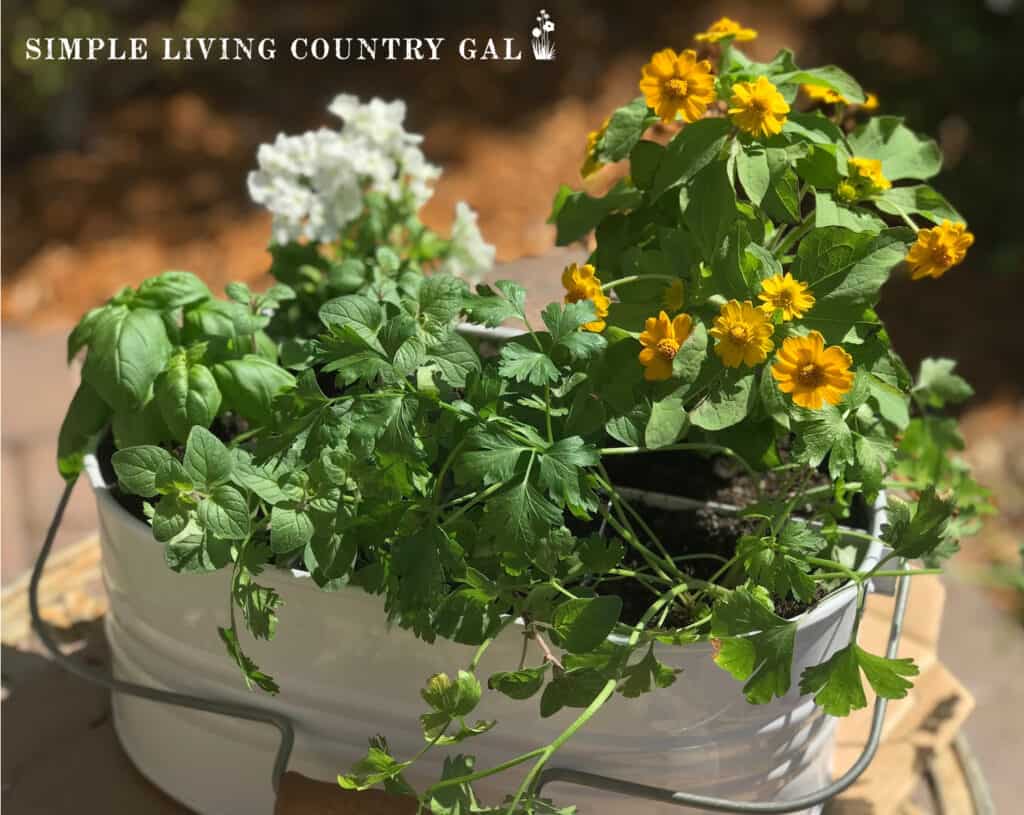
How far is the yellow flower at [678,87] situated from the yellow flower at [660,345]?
147 mm

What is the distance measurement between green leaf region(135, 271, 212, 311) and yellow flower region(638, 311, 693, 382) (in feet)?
1.21

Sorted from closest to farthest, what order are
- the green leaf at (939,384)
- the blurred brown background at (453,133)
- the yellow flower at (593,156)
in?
1. the yellow flower at (593,156)
2. the green leaf at (939,384)
3. the blurred brown background at (453,133)

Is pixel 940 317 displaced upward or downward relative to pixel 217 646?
upward

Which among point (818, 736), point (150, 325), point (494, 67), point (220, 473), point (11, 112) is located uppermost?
point (494, 67)

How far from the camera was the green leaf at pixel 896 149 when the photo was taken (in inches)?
37.2

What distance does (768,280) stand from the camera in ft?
2.48

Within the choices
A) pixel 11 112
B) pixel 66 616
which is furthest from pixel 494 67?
pixel 66 616

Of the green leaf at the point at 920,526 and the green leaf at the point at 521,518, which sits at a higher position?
the green leaf at the point at 521,518

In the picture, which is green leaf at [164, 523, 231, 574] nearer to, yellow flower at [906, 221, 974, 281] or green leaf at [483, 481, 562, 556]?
green leaf at [483, 481, 562, 556]

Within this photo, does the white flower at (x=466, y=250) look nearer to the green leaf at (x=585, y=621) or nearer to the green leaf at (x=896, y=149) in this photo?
the green leaf at (x=896, y=149)

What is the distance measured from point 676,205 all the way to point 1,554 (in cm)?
105

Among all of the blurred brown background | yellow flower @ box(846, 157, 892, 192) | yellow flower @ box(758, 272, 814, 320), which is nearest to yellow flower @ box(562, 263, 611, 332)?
yellow flower @ box(758, 272, 814, 320)

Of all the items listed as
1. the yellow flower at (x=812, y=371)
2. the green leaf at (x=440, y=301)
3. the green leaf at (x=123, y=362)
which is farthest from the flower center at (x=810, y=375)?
the green leaf at (x=123, y=362)

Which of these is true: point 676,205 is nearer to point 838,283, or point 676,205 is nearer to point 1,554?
point 838,283
